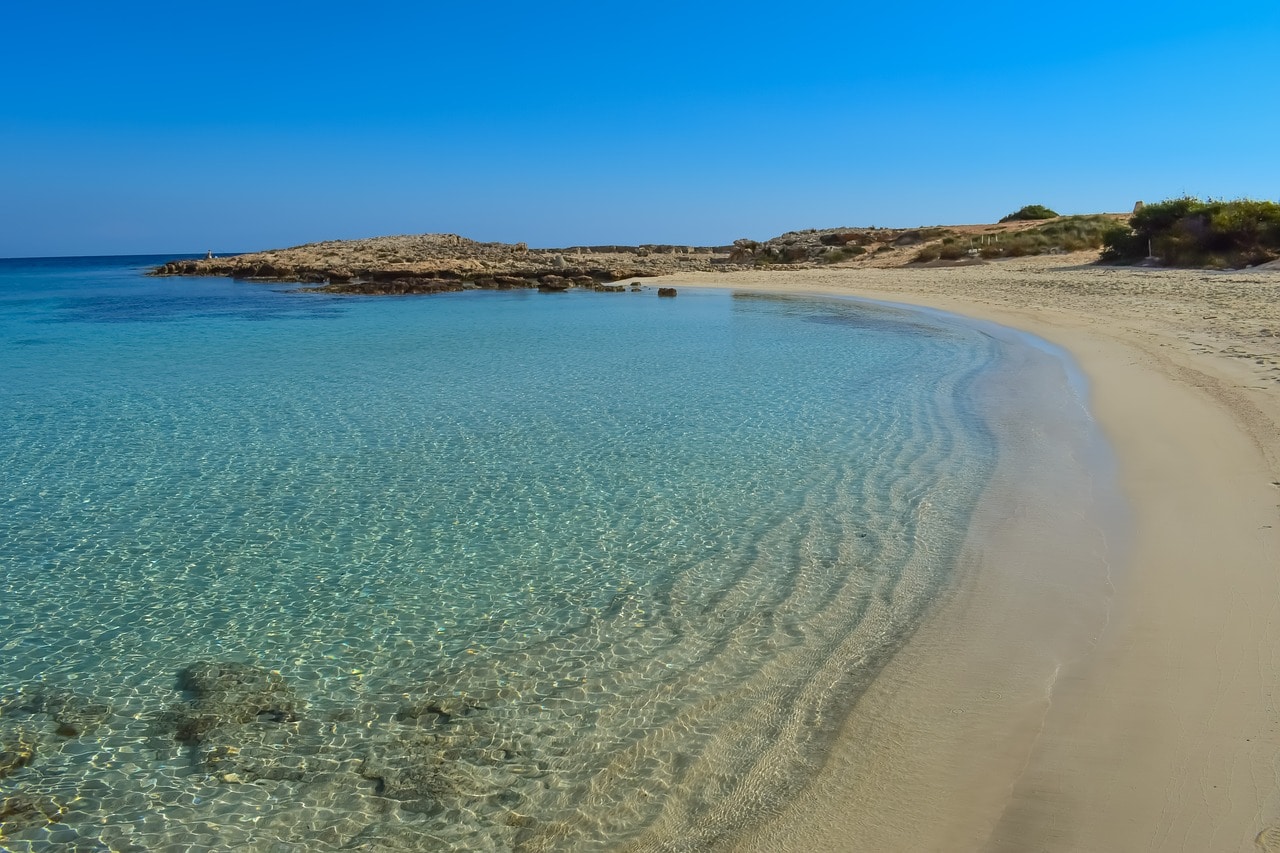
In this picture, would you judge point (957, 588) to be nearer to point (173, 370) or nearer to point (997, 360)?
point (997, 360)

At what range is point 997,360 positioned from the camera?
15.9 meters

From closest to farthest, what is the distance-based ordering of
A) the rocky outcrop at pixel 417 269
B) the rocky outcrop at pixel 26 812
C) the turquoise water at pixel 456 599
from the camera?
1. the rocky outcrop at pixel 26 812
2. the turquoise water at pixel 456 599
3. the rocky outcrop at pixel 417 269

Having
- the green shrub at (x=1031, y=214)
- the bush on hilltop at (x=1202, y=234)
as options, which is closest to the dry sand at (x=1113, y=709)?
the bush on hilltop at (x=1202, y=234)

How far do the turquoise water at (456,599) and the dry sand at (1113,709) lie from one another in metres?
0.31

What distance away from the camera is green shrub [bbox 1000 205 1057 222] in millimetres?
55344

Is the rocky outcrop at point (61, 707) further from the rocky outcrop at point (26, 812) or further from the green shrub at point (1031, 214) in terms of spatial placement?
the green shrub at point (1031, 214)

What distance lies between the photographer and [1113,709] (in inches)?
162

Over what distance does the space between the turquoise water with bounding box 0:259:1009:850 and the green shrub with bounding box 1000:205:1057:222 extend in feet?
160

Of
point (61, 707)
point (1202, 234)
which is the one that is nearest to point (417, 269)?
point (1202, 234)

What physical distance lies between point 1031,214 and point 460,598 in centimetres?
5990

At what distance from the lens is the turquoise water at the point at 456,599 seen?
374cm

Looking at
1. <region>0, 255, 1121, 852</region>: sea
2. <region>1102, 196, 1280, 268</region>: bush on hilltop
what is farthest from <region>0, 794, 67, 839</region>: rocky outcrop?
<region>1102, 196, 1280, 268</region>: bush on hilltop

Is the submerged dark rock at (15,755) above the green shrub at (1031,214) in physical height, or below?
below

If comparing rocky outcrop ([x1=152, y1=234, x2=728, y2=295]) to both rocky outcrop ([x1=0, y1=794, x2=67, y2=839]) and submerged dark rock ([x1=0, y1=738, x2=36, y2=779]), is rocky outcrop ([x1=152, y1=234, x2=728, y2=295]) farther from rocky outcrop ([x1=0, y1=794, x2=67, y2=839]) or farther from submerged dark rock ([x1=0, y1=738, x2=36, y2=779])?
rocky outcrop ([x1=0, y1=794, x2=67, y2=839])
